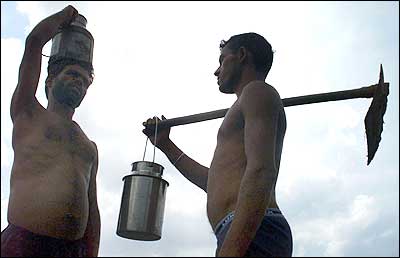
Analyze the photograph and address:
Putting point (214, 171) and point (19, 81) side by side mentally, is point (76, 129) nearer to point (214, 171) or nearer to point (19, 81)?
point (19, 81)

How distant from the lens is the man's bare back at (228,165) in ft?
8.71

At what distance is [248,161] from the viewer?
2.51 metres

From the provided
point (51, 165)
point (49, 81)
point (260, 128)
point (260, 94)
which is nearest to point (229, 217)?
point (260, 128)

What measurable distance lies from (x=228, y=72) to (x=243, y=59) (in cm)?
13

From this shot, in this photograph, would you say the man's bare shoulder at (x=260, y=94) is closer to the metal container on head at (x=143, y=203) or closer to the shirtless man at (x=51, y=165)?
the metal container on head at (x=143, y=203)

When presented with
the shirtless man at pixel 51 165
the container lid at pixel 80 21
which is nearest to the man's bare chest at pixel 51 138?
the shirtless man at pixel 51 165

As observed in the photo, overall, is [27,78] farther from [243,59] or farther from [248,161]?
[248,161]

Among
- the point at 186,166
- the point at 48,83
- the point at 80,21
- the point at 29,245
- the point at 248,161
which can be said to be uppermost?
the point at 80,21

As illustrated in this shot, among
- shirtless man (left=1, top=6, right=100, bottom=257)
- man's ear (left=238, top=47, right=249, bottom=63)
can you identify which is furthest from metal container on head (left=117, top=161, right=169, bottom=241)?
man's ear (left=238, top=47, right=249, bottom=63)

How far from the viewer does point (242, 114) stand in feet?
9.26

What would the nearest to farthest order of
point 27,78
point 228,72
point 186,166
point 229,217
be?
point 229,217
point 27,78
point 228,72
point 186,166

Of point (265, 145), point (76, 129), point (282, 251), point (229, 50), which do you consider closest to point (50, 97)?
point (76, 129)

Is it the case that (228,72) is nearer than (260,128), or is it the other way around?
(260,128)

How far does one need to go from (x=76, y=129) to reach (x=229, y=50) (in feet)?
4.03
